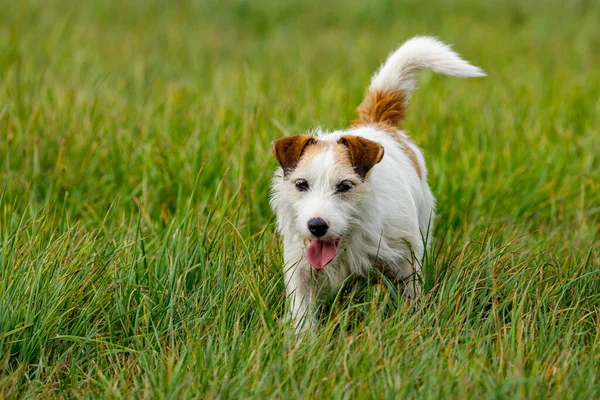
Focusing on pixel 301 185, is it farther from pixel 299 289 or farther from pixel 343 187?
pixel 299 289

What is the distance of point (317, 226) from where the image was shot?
3.54 metres

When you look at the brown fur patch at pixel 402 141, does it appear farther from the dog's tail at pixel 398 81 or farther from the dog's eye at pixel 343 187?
the dog's eye at pixel 343 187

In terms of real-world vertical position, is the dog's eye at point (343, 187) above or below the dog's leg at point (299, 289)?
above

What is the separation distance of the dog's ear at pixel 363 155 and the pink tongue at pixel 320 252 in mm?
353

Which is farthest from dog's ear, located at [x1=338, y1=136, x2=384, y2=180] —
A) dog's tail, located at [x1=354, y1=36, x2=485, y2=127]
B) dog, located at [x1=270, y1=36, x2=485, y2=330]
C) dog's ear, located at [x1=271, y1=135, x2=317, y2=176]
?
dog's tail, located at [x1=354, y1=36, x2=485, y2=127]

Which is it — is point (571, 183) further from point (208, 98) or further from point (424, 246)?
point (208, 98)

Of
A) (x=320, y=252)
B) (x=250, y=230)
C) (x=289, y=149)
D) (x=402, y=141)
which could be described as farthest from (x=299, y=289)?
(x=402, y=141)

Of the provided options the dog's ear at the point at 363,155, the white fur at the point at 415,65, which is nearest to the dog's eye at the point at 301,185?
the dog's ear at the point at 363,155

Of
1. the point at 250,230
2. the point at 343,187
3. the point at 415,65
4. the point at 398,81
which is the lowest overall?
the point at 250,230

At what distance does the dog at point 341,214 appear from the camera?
3.70 metres

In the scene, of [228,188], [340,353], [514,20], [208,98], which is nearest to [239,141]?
[228,188]

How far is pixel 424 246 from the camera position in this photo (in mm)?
4016

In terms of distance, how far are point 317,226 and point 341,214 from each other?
0.17 meters

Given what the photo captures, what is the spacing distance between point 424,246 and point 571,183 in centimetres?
232
